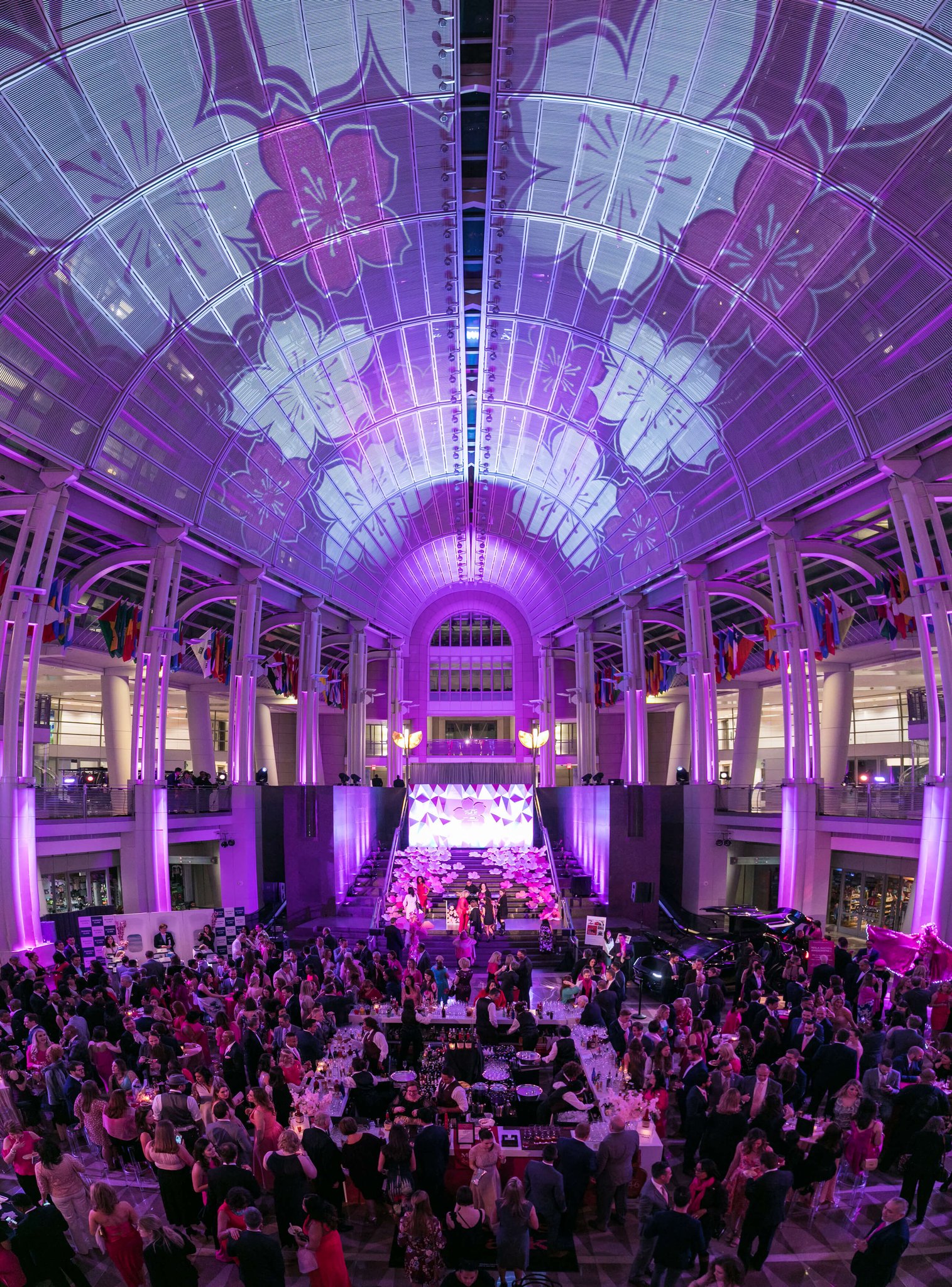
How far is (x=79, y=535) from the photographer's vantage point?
26.4 meters

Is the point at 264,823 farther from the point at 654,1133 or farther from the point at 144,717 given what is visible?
the point at 654,1133

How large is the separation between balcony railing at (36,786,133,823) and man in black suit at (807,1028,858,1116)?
1811 centimetres

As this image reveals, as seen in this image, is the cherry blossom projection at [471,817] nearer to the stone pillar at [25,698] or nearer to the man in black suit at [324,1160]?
the stone pillar at [25,698]

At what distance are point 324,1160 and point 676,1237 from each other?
333cm

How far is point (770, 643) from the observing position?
27984 mm

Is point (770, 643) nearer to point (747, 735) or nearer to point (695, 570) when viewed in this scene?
point (695, 570)

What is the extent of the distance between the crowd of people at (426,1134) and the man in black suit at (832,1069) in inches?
1.1

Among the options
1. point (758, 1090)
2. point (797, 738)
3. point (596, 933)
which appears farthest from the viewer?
point (797, 738)

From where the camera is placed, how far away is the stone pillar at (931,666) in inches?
711

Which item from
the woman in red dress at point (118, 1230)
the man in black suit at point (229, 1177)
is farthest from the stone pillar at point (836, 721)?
the woman in red dress at point (118, 1230)

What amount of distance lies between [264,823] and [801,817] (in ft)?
55.3

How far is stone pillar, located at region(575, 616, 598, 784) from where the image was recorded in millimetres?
47969

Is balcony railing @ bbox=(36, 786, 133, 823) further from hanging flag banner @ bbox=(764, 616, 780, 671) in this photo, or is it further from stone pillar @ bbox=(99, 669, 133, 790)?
hanging flag banner @ bbox=(764, 616, 780, 671)

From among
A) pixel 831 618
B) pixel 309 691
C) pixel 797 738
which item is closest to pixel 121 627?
pixel 309 691
